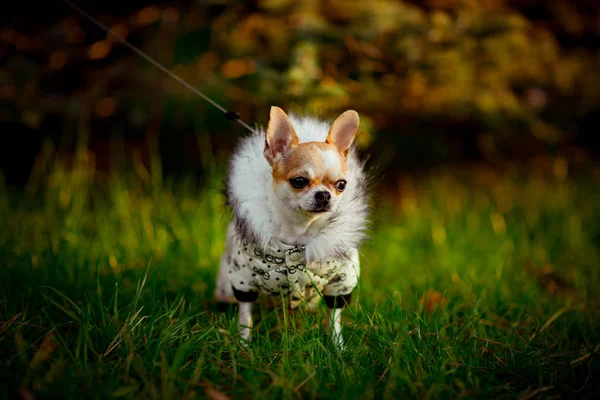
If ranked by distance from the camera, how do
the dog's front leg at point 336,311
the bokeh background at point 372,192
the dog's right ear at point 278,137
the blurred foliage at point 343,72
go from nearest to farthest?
the bokeh background at point 372,192, the dog's right ear at point 278,137, the dog's front leg at point 336,311, the blurred foliage at point 343,72

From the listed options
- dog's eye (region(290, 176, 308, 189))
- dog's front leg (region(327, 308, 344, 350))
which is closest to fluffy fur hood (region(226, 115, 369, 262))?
dog's eye (region(290, 176, 308, 189))

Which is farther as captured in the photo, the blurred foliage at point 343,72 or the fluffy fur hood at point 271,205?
the blurred foliage at point 343,72

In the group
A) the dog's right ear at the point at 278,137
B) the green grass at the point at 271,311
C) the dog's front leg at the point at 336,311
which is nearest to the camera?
the green grass at the point at 271,311

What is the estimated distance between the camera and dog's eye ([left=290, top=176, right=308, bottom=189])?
74.2 inches

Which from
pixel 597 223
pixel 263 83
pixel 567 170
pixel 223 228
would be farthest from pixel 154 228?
pixel 567 170

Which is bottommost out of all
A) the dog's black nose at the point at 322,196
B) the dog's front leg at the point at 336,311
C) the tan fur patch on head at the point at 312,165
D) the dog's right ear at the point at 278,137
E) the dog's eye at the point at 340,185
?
the dog's front leg at the point at 336,311

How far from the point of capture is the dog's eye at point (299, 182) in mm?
1885

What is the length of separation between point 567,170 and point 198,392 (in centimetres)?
442

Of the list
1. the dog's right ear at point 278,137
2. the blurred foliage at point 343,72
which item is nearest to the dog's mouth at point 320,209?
the dog's right ear at point 278,137

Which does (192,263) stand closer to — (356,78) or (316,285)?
(316,285)

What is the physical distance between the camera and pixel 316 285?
204 centimetres

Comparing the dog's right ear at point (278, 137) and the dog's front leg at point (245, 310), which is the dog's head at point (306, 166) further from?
the dog's front leg at point (245, 310)

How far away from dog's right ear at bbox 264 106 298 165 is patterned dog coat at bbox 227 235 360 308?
36cm

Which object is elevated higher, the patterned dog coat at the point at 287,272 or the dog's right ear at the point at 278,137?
the dog's right ear at the point at 278,137
